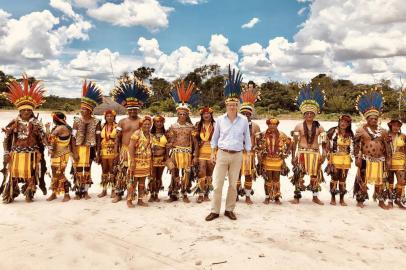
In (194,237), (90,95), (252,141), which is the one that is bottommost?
(194,237)

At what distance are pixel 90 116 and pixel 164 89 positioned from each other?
38.4m

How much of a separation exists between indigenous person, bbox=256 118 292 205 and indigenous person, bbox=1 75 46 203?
4.05 meters

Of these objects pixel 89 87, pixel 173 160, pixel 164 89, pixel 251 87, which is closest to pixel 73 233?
pixel 173 160

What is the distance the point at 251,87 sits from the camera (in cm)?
688

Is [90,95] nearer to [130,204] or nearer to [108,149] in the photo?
[108,149]

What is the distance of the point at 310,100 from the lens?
679cm

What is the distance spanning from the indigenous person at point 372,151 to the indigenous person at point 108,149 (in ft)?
15.0

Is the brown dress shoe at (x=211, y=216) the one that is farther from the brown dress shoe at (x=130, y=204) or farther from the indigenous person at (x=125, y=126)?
the indigenous person at (x=125, y=126)

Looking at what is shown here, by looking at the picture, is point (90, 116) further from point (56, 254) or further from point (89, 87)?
point (56, 254)

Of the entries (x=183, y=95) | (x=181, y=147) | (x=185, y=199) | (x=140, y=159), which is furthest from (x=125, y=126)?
(x=185, y=199)

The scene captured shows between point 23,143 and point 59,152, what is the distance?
0.64 metres

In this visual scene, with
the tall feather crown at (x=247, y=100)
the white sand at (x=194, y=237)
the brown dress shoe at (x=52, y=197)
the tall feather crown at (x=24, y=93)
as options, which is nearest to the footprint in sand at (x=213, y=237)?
the white sand at (x=194, y=237)

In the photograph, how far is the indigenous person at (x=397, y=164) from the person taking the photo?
258 inches

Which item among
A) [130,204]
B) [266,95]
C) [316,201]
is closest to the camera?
[130,204]
